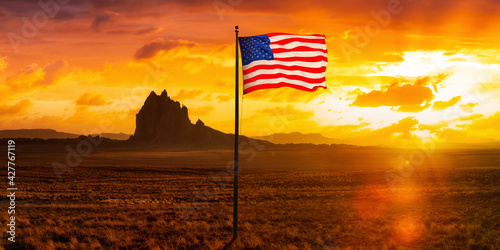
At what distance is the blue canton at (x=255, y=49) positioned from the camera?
15.1 m

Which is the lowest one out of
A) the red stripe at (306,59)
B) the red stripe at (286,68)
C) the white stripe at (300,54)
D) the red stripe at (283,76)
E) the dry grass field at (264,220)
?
the dry grass field at (264,220)

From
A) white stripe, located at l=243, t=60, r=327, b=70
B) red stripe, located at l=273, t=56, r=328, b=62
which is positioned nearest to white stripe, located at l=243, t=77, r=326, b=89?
white stripe, located at l=243, t=60, r=327, b=70

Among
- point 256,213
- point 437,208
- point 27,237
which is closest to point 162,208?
point 256,213

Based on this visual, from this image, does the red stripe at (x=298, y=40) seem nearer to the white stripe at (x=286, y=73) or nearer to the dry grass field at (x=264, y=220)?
the white stripe at (x=286, y=73)

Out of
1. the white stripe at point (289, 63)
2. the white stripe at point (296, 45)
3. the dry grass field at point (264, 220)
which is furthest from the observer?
the dry grass field at point (264, 220)

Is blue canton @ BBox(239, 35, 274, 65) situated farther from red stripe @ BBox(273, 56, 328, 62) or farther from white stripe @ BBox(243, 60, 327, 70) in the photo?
red stripe @ BBox(273, 56, 328, 62)

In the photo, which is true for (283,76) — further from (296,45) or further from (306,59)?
(296,45)

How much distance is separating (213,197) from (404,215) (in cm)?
1426

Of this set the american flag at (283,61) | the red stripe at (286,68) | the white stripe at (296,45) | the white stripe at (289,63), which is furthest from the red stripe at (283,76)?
the white stripe at (296,45)

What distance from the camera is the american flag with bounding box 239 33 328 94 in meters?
15.0

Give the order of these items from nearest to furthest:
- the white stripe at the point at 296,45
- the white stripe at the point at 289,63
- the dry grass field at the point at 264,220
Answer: the white stripe at the point at 289,63 → the white stripe at the point at 296,45 → the dry grass field at the point at 264,220

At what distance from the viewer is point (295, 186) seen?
42.7m

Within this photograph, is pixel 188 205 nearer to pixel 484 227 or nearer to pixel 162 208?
pixel 162 208

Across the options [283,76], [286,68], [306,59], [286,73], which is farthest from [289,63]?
[306,59]
